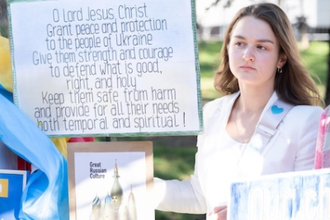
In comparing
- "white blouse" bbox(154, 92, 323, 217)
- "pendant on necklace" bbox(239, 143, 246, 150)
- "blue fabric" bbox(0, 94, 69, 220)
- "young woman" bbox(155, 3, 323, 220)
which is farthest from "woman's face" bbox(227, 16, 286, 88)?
"blue fabric" bbox(0, 94, 69, 220)

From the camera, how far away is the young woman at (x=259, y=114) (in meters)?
2.28

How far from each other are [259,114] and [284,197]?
0.47 m

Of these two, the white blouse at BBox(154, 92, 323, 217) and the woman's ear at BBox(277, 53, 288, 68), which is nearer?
the white blouse at BBox(154, 92, 323, 217)

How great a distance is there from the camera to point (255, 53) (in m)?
2.33

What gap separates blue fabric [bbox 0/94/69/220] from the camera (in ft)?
A: 7.84

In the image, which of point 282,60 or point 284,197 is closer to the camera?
point 284,197

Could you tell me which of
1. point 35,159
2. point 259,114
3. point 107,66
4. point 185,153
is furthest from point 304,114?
point 185,153

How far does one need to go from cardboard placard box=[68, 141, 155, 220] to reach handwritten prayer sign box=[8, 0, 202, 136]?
0.07m

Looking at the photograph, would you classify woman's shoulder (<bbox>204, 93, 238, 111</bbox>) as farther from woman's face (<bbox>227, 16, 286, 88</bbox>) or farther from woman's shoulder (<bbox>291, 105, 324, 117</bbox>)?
woman's shoulder (<bbox>291, 105, 324, 117</bbox>)

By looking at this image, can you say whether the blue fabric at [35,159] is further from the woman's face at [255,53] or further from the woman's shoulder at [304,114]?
the woman's shoulder at [304,114]

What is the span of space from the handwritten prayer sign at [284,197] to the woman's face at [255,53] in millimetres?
463

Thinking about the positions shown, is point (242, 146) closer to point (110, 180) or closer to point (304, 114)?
point (304, 114)

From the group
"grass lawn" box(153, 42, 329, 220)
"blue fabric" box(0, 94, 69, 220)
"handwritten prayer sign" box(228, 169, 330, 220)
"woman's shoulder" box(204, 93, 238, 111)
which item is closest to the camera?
"handwritten prayer sign" box(228, 169, 330, 220)

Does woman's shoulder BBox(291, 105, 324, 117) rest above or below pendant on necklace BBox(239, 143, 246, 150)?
above
